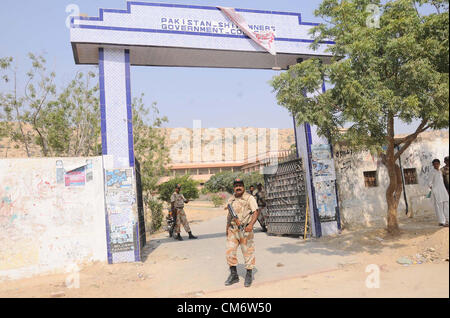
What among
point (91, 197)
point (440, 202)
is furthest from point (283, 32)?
point (91, 197)

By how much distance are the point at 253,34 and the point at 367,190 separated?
223 inches

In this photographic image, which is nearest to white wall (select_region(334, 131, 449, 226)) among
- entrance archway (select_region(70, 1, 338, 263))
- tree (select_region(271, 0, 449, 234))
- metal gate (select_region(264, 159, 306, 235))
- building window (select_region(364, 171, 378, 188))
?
building window (select_region(364, 171, 378, 188))

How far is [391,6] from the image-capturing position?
274 inches

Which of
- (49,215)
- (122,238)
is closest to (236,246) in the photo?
(122,238)

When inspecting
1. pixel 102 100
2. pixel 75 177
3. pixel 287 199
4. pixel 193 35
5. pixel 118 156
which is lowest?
pixel 287 199

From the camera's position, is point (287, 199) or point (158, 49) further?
point (287, 199)

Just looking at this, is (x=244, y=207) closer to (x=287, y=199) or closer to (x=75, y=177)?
(x=75, y=177)

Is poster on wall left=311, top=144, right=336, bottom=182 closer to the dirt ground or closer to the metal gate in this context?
the metal gate

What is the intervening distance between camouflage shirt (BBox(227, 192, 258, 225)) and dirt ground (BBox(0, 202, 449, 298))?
102 cm

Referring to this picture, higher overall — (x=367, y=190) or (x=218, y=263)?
(x=367, y=190)

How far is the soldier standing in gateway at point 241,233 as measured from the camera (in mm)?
5375

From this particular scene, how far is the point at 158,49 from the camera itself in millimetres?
8234

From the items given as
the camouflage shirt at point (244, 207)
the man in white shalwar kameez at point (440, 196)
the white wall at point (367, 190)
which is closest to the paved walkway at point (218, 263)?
the camouflage shirt at point (244, 207)

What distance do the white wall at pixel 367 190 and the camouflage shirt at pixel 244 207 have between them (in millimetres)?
5059
